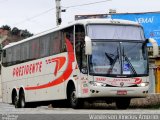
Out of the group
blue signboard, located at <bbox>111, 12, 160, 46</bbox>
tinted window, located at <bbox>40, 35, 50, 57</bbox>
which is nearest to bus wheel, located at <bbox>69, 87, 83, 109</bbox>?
tinted window, located at <bbox>40, 35, 50, 57</bbox>

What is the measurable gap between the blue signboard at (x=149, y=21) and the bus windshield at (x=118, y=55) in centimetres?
2349

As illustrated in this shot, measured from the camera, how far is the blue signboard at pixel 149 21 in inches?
1725

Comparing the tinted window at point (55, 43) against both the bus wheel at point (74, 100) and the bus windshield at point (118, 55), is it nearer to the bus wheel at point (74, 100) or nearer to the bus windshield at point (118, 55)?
the bus wheel at point (74, 100)

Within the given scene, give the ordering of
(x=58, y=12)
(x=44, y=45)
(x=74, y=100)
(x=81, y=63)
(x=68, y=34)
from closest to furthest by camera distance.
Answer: (x=81, y=63) → (x=74, y=100) → (x=68, y=34) → (x=44, y=45) → (x=58, y=12)

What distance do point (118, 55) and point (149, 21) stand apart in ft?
82.2

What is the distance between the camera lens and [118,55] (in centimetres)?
1983

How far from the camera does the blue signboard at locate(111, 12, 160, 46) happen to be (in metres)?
43.8

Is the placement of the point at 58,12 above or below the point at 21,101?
above

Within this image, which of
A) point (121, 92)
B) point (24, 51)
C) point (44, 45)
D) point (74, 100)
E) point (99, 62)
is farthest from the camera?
point (24, 51)

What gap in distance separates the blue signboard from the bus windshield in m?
23.5

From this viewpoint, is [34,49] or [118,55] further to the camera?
[34,49]

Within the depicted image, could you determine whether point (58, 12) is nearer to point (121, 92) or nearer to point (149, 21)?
point (149, 21)

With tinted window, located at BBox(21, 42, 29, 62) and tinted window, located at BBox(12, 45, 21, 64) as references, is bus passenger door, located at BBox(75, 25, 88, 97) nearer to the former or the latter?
tinted window, located at BBox(21, 42, 29, 62)

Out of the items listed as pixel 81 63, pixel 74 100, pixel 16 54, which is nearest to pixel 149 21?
pixel 16 54
